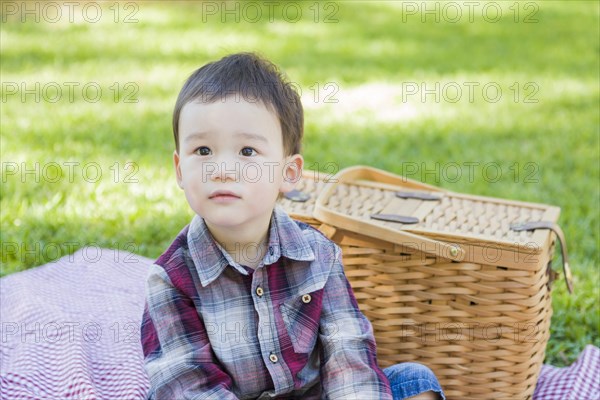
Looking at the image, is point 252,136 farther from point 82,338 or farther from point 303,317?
point 82,338

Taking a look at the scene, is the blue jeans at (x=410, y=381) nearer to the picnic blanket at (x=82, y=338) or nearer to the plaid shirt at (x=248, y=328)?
the plaid shirt at (x=248, y=328)

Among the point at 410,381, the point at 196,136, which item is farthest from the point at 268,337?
the point at 196,136

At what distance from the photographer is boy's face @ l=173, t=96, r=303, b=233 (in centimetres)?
189

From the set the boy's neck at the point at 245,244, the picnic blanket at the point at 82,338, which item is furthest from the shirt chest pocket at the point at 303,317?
the picnic blanket at the point at 82,338

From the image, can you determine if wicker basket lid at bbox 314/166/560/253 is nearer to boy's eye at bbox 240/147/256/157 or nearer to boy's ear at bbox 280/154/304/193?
boy's ear at bbox 280/154/304/193

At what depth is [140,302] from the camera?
2908 mm

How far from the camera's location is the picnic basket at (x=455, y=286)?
2.29 m

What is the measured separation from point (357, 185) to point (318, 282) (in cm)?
73

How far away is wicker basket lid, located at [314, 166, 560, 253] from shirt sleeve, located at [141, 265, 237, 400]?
0.58 meters

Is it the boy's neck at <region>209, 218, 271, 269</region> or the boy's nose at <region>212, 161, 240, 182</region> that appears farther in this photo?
the boy's neck at <region>209, 218, 271, 269</region>

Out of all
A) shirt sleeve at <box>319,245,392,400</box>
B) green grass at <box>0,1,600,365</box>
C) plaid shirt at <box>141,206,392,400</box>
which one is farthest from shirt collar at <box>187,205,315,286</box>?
green grass at <box>0,1,600,365</box>

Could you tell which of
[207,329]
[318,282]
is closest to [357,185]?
[318,282]

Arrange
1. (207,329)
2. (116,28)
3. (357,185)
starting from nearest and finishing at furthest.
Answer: (207,329) → (357,185) → (116,28)

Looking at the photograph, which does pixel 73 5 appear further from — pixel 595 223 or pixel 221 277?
pixel 221 277
